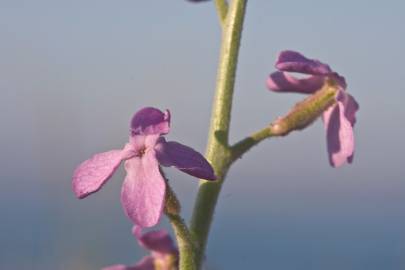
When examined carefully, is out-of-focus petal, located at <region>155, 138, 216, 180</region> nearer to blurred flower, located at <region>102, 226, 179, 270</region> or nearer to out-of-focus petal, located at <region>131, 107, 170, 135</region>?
out-of-focus petal, located at <region>131, 107, 170, 135</region>

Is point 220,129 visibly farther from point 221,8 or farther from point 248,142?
point 221,8

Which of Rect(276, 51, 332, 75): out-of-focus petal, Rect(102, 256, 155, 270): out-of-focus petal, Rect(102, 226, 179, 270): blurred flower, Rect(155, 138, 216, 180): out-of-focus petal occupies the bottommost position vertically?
Rect(102, 256, 155, 270): out-of-focus petal

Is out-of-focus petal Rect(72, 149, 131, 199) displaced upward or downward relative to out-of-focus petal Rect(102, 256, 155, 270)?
upward

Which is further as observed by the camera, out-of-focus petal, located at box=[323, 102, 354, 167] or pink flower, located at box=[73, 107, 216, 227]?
out-of-focus petal, located at box=[323, 102, 354, 167]

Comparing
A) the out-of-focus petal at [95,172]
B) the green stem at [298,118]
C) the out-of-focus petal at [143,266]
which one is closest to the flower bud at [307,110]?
the green stem at [298,118]

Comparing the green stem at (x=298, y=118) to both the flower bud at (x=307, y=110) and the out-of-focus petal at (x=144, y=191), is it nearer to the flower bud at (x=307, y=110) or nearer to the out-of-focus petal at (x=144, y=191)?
the flower bud at (x=307, y=110)

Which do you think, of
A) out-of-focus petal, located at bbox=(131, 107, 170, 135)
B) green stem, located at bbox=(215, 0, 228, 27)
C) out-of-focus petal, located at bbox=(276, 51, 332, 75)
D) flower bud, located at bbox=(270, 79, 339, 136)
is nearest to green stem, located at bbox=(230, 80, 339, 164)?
flower bud, located at bbox=(270, 79, 339, 136)

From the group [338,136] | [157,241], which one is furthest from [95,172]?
[338,136]

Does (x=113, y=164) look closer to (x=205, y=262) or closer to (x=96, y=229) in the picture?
(x=205, y=262)

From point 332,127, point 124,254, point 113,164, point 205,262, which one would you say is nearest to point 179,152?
point 113,164
